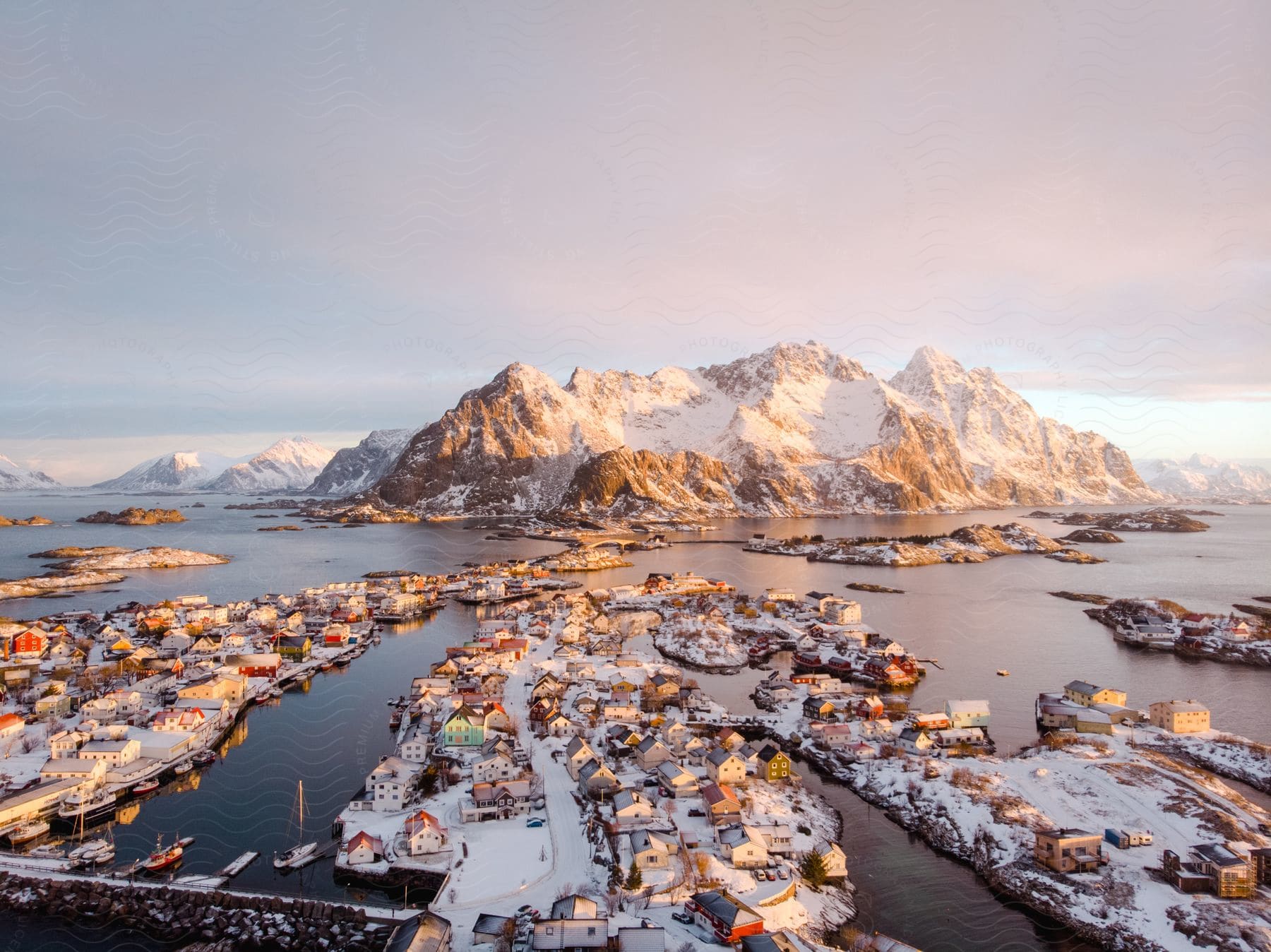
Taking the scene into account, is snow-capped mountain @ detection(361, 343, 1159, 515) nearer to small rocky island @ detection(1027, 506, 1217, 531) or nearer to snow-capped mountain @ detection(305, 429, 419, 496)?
small rocky island @ detection(1027, 506, 1217, 531)

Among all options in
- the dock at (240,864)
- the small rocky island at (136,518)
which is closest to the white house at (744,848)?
the dock at (240,864)

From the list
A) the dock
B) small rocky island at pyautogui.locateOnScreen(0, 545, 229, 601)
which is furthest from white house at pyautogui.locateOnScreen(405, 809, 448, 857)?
small rocky island at pyautogui.locateOnScreen(0, 545, 229, 601)

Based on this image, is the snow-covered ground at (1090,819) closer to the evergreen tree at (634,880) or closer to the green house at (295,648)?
the evergreen tree at (634,880)

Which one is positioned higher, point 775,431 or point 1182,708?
point 775,431

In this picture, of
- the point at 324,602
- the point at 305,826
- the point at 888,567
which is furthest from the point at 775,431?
the point at 305,826

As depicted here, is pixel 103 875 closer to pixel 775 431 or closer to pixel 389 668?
pixel 389 668

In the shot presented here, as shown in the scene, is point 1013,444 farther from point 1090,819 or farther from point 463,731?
point 463,731

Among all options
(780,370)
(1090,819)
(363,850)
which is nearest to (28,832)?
(363,850)
